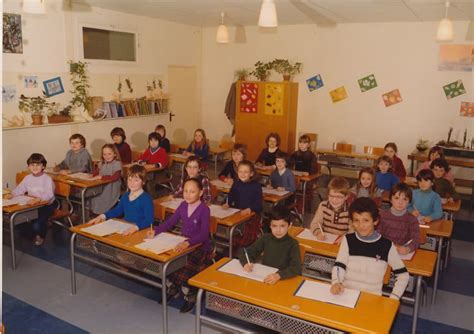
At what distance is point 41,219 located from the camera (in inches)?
197

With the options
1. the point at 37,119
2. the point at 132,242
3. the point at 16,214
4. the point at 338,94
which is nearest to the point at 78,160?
the point at 37,119

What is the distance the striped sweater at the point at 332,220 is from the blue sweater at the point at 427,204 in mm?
1019

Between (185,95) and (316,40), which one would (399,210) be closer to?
(316,40)

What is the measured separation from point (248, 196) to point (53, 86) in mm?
4059

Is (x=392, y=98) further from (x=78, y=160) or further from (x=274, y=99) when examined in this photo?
(x=78, y=160)

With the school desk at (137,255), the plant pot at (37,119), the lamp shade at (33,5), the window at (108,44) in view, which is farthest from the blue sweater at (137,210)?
the window at (108,44)

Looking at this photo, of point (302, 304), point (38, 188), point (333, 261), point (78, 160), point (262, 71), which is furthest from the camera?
point (262, 71)

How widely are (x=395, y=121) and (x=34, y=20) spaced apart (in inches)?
250

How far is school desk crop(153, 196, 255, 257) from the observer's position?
3963mm

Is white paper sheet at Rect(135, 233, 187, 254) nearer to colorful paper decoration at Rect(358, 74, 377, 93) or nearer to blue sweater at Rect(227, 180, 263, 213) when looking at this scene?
blue sweater at Rect(227, 180, 263, 213)

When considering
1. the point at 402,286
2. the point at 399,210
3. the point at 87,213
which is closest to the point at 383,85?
the point at 399,210

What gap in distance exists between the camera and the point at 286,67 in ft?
29.5

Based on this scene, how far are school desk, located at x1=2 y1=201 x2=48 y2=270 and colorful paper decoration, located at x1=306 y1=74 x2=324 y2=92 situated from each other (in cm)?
602

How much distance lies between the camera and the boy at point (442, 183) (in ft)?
17.4
